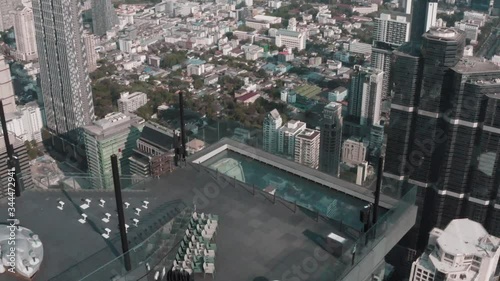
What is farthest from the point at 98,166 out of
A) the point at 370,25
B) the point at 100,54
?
the point at 370,25

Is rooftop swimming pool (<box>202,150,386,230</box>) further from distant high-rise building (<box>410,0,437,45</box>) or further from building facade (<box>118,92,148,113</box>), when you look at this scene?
distant high-rise building (<box>410,0,437,45</box>)

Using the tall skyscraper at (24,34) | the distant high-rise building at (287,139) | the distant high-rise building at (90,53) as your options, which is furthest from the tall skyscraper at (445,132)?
the tall skyscraper at (24,34)

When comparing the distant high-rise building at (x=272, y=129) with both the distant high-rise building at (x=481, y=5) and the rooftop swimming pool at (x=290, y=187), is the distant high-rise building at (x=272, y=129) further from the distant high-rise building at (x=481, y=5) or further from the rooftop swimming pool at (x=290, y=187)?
the distant high-rise building at (x=481, y=5)

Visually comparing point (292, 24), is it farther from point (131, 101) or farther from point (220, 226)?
point (220, 226)

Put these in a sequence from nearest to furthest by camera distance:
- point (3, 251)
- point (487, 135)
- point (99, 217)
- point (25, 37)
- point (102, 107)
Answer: point (3, 251) → point (99, 217) → point (487, 135) → point (102, 107) → point (25, 37)

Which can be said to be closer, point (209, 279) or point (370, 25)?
point (209, 279)

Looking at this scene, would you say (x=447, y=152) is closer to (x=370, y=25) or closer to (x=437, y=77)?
(x=437, y=77)
